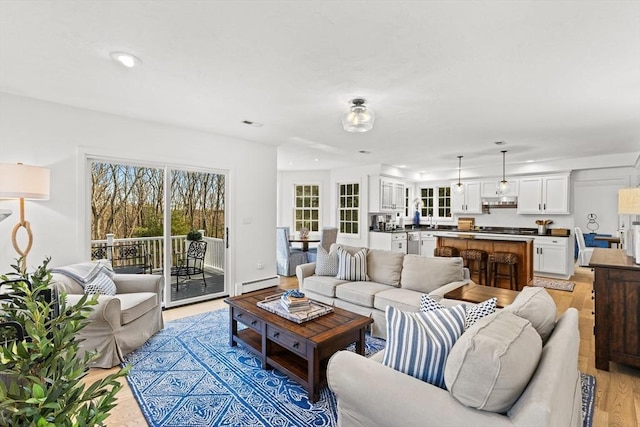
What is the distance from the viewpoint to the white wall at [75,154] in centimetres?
315

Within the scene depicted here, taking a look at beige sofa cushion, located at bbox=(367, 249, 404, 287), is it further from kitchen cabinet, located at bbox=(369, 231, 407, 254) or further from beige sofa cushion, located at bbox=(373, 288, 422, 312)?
kitchen cabinet, located at bbox=(369, 231, 407, 254)

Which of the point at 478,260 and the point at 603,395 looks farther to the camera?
the point at 478,260

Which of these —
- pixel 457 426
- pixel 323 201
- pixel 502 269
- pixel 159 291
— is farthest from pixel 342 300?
pixel 323 201

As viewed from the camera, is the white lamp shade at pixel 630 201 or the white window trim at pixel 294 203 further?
the white window trim at pixel 294 203

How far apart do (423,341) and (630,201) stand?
9.23ft

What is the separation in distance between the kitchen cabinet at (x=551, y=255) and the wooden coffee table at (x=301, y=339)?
567 cm

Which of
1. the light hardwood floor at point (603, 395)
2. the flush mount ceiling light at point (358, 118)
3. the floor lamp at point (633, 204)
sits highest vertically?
the flush mount ceiling light at point (358, 118)

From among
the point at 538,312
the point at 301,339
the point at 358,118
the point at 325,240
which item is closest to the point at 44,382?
the point at 301,339

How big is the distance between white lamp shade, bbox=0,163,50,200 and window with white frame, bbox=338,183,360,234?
6032 millimetres

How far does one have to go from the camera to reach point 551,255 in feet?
20.7

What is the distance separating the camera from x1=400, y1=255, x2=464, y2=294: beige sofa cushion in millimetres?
3286

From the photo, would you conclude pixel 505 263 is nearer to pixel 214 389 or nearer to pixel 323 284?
pixel 323 284

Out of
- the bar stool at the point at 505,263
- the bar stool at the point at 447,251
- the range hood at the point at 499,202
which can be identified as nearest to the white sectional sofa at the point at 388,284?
the bar stool at the point at 505,263

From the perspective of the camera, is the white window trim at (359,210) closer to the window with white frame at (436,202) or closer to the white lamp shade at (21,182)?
the window with white frame at (436,202)
